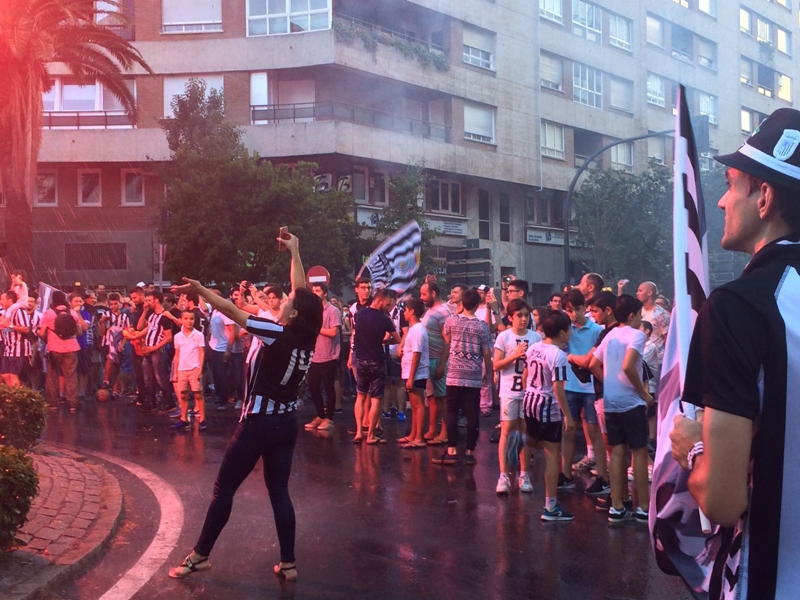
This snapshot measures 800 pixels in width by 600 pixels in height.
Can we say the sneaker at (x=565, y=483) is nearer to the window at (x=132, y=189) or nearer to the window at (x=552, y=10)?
the window at (x=132, y=189)

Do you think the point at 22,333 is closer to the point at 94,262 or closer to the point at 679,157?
the point at 679,157

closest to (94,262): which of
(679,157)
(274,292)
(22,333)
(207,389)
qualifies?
(207,389)

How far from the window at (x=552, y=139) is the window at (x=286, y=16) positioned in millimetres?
11371

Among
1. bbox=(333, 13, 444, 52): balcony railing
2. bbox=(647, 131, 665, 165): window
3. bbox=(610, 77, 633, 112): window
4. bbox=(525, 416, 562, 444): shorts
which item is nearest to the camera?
bbox=(525, 416, 562, 444): shorts

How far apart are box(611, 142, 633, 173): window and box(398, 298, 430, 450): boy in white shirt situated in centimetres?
2962

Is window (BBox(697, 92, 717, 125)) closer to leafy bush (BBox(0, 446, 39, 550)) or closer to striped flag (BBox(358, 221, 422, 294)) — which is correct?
striped flag (BBox(358, 221, 422, 294))

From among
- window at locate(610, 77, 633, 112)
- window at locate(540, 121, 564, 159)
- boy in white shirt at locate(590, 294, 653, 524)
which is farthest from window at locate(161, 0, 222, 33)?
boy in white shirt at locate(590, 294, 653, 524)

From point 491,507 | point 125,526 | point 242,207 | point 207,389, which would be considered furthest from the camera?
point 242,207

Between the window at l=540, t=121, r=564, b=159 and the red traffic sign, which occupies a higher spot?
the window at l=540, t=121, r=564, b=159

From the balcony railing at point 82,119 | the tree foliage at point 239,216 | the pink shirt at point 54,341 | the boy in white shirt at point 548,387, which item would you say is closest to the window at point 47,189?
the balcony railing at point 82,119

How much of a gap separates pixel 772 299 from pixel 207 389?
1552 cm

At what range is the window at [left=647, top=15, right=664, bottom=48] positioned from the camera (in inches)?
1280

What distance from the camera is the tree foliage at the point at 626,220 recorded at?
3272 centimetres

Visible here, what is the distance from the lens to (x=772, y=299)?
171 cm
